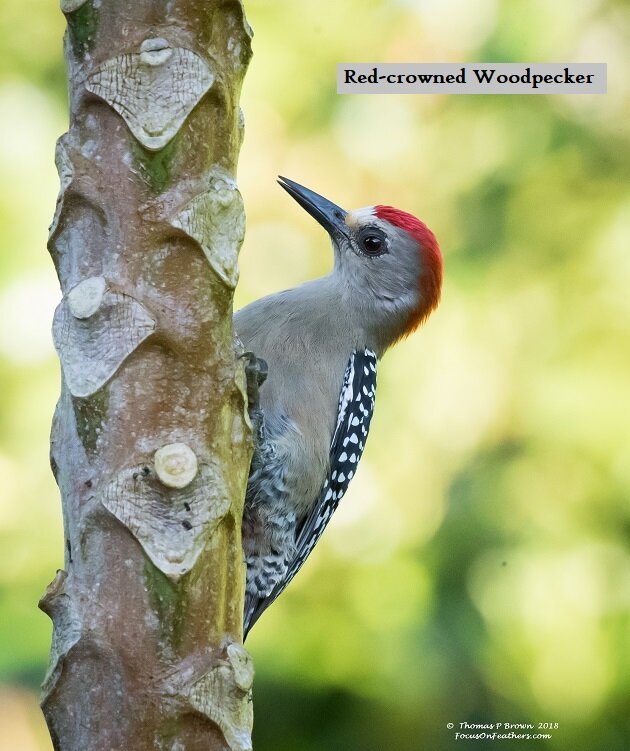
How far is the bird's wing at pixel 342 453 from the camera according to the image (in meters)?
3.22

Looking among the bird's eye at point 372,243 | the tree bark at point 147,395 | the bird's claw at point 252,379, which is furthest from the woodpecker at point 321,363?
the tree bark at point 147,395

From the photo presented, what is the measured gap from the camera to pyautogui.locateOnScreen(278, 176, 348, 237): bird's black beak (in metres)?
3.39

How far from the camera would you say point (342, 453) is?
130 inches

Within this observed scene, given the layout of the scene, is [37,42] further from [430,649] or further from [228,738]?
[228,738]

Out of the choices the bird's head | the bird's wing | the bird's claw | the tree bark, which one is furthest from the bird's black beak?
the tree bark

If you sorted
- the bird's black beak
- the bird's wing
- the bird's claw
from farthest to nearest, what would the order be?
the bird's black beak → the bird's wing → the bird's claw

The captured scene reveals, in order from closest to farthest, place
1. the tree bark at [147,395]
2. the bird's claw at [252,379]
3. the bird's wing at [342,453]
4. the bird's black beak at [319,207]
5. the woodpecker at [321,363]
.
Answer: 1. the tree bark at [147,395]
2. the bird's claw at [252,379]
3. the woodpecker at [321,363]
4. the bird's wing at [342,453]
5. the bird's black beak at [319,207]

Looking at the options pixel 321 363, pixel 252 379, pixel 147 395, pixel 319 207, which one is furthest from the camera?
pixel 319 207

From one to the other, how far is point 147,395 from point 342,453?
1.84m

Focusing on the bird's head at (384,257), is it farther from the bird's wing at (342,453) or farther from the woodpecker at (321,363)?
the bird's wing at (342,453)

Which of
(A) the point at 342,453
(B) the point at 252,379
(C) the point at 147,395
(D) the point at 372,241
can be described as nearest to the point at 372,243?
(D) the point at 372,241

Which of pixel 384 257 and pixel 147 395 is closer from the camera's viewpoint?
pixel 147 395

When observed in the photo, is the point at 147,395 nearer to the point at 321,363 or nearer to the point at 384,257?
the point at 321,363

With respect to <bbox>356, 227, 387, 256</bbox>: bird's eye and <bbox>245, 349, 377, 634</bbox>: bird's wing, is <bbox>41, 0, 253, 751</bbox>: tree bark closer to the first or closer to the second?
<bbox>245, 349, 377, 634</bbox>: bird's wing
